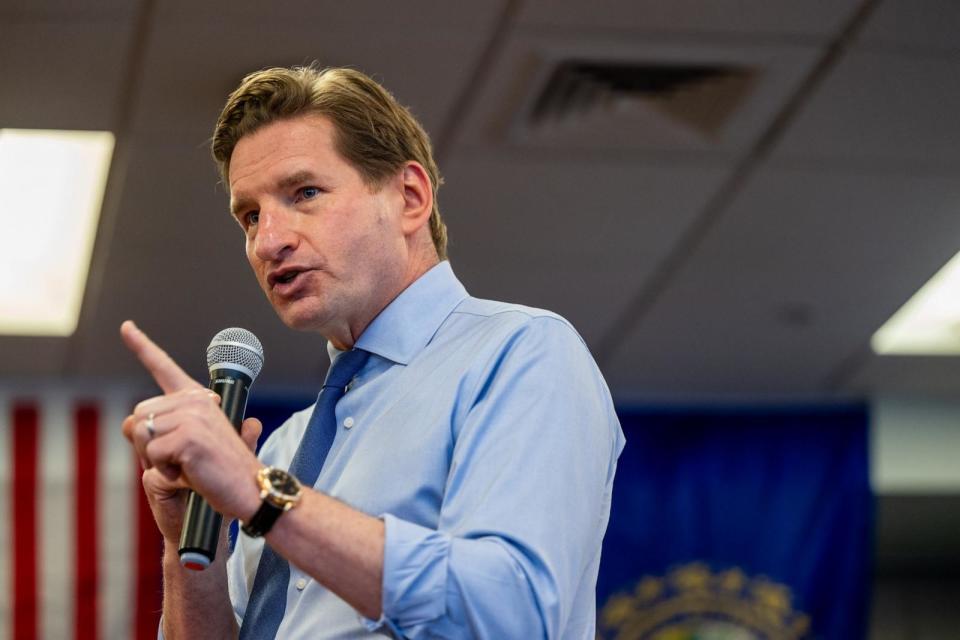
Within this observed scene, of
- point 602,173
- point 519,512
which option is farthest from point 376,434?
point 602,173

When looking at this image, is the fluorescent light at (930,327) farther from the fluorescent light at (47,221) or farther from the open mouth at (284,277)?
the open mouth at (284,277)

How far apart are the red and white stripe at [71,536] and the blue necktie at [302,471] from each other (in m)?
3.37

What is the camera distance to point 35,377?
5.01 metres

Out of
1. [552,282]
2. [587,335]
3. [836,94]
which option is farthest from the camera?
[587,335]

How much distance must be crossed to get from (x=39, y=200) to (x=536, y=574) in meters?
3.27

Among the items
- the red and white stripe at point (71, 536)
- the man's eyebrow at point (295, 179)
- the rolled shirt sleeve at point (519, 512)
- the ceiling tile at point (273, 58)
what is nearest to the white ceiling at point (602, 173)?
the ceiling tile at point (273, 58)

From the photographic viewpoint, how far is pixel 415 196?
169 cm

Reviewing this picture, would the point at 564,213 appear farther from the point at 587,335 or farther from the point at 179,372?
the point at 179,372


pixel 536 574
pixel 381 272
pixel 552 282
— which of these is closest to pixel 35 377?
pixel 552 282

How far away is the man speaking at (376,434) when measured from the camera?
1215mm

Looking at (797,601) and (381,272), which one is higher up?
(797,601)

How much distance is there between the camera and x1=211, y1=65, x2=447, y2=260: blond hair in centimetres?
163

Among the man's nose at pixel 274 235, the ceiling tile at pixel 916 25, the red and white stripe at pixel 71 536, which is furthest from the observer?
the red and white stripe at pixel 71 536

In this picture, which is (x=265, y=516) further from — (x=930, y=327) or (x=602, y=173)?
(x=930, y=327)
